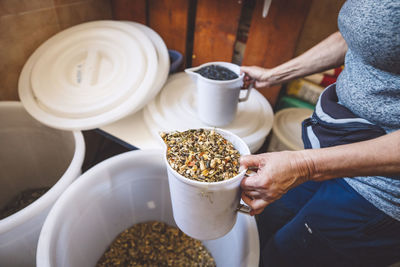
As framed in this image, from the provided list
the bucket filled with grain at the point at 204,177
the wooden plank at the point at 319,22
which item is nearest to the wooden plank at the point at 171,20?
the wooden plank at the point at 319,22

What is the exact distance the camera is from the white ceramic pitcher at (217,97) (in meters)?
0.78

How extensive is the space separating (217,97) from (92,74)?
0.59m

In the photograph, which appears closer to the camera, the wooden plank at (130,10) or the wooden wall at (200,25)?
the wooden wall at (200,25)

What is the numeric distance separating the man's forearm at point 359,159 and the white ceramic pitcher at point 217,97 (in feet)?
1.23

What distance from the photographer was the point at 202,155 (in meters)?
0.53

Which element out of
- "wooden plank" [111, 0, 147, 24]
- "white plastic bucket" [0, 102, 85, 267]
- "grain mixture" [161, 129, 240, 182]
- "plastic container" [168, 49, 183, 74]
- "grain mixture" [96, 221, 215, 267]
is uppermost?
"wooden plank" [111, 0, 147, 24]

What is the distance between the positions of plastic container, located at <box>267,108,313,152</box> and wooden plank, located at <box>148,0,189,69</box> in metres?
0.66

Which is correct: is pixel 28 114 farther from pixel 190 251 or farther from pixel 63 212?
pixel 190 251

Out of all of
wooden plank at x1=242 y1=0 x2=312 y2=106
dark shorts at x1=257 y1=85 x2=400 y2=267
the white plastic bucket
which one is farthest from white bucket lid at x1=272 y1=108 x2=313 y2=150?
the white plastic bucket

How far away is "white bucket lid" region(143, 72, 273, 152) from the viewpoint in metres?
0.93

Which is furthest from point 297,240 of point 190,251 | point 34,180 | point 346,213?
point 34,180

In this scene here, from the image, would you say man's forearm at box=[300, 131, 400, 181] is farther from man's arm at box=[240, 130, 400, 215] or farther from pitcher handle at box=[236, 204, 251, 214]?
pitcher handle at box=[236, 204, 251, 214]

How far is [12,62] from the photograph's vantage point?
102 cm

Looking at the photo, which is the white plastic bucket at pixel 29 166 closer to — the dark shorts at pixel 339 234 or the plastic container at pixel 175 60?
the plastic container at pixel 175 60
